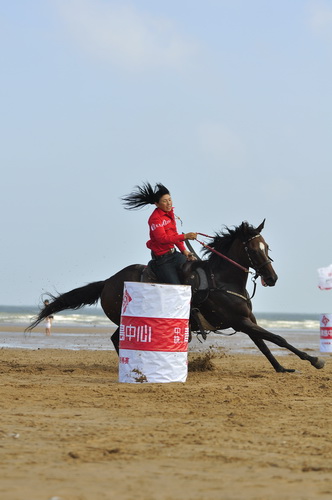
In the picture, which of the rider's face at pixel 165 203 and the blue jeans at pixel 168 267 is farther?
the blue jeans at pixel 168 267

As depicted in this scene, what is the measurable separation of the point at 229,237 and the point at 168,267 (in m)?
1.23

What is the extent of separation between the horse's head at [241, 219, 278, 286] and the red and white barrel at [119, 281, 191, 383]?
5.95 ft

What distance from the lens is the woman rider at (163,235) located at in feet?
34.8

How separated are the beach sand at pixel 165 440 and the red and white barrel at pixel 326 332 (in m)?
8.91

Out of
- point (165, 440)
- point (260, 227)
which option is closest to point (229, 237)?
point (260, 227)

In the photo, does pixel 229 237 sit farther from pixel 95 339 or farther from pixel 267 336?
pixel 95 339

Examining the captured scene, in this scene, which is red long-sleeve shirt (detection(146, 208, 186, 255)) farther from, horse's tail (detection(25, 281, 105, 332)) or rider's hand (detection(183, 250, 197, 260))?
horse's tail (detection(25, 281, 105, 332))

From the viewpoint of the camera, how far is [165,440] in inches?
223

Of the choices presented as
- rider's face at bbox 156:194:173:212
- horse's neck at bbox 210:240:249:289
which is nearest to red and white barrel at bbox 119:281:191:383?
rider's face at bbox 156:194:173:212

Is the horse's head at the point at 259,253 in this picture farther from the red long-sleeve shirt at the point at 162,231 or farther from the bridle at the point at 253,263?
the red long-sleeve shirt at the point at 162,231

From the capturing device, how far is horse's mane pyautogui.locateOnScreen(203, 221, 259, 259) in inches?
451

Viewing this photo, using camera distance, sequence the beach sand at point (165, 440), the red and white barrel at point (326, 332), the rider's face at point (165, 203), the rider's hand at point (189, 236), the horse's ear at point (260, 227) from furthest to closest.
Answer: the red and white barrel at point (326, 332) < the horse's ear at point (260, 227) < the rider's face at point (165, 203) < the rider's hand at point (189, 236) < the beach sand at point (165, 440)

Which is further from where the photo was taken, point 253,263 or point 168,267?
point 253,263

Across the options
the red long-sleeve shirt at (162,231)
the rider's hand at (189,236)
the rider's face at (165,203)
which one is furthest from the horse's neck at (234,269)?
the rider's face at (165,203)
